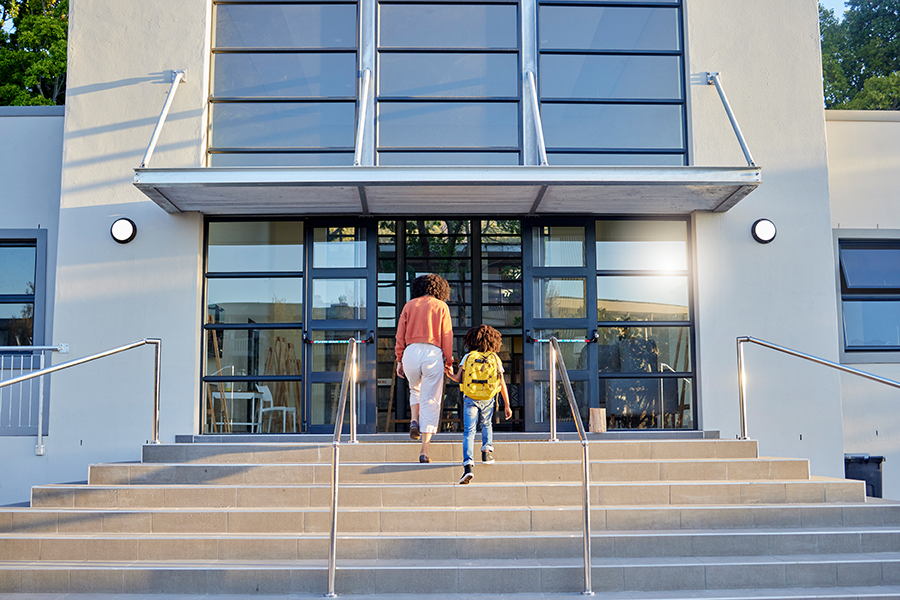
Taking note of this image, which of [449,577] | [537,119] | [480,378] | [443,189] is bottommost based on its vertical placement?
[449,577]

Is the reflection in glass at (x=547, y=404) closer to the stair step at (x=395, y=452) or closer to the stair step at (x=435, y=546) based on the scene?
the stair step at (x=395, y=452)

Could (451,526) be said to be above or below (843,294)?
below

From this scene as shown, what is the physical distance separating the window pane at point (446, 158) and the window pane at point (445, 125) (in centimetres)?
9

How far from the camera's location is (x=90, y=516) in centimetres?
566

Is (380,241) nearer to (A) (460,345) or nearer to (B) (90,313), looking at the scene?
(A) (460,345)

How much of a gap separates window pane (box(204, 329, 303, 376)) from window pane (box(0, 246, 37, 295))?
2316 millimetres

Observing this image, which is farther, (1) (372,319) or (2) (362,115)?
(1) (372,319)

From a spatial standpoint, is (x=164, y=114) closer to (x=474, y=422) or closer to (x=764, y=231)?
(x=474, y=422)

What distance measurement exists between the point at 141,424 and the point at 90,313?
1.27m

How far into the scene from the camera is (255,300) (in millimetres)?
8031

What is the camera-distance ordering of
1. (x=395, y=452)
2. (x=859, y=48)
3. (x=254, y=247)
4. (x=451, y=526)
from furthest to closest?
(x=859, y=48)
(x=254, y=247)
(x=395, y=452)
(x=451, y=526)

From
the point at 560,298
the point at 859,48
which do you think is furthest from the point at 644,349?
the point at 859,48

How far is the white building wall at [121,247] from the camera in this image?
750cm

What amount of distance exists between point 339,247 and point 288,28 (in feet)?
8.34
